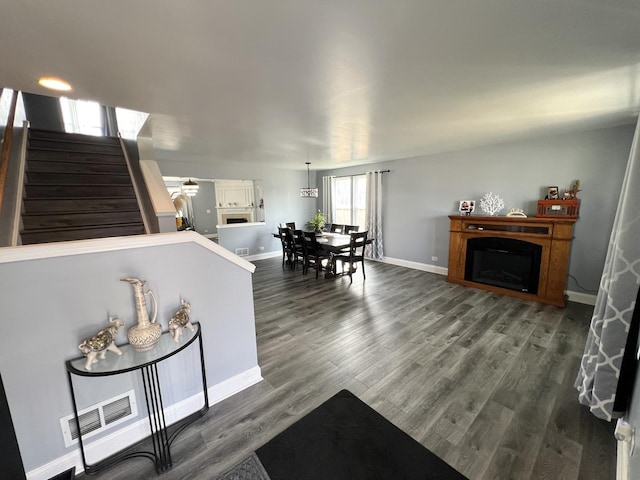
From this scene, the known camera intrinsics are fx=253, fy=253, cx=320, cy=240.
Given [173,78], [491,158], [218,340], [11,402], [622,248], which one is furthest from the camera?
[491,158]

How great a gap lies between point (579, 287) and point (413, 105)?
386 centimetres

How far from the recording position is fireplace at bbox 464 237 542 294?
3894mm

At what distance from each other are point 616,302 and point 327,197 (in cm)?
648

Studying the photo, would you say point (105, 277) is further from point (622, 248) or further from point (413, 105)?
point (622, 248)

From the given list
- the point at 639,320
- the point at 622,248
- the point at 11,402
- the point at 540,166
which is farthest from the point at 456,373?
the point at 540,166

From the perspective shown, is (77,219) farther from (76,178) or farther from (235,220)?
(235,220)

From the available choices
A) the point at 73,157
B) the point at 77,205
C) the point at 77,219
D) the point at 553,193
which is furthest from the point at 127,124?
the point at 553,193

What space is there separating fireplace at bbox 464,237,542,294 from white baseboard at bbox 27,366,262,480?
4.07 m

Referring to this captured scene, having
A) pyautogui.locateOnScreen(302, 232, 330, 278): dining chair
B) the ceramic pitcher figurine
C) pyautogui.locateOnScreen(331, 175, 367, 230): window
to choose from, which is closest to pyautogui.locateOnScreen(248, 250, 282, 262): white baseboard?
pyautogui.locateOnScreen(331, 175, 367, 230): window

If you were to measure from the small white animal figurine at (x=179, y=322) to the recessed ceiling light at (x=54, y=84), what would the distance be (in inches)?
77.4

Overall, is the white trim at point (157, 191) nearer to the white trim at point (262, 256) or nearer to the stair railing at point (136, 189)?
the stair railing at point (136, 189)

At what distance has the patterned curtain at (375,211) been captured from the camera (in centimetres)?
621

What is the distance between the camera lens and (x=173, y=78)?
1867 millimetres

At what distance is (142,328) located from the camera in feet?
5.05
